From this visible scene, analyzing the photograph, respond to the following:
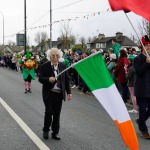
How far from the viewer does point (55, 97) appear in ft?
23.9

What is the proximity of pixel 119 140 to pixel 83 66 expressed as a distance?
2.03 meters

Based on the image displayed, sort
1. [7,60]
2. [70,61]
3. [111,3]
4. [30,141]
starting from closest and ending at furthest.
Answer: [111,3] → [30,141] → [70,61] → [7,60]

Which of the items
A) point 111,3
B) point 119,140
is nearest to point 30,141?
point 119,140

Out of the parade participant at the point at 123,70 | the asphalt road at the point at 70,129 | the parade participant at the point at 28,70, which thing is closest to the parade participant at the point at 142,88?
the asphalt road at the point at 70,129

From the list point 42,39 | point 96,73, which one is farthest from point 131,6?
point 42,39

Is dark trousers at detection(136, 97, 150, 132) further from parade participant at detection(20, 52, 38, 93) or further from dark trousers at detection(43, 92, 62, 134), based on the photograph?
parade participant at detection(20, 52, 38, 93)

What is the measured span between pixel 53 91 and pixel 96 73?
177cm

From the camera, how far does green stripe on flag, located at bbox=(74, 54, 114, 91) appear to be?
18.5 ft

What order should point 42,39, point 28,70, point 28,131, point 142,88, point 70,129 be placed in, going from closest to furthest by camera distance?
1. point 142,88
2. point 28,131
3. point 70,129
4. point 28,70
5. point 42,39

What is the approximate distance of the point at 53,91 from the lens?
729 cm

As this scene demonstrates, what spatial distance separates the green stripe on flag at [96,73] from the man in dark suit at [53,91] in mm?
1483

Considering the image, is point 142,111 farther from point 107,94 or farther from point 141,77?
point 107,94

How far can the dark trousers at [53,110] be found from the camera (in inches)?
286

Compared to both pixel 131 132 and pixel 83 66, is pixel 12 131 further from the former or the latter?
pixel 131 132
